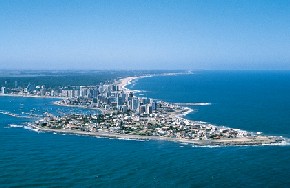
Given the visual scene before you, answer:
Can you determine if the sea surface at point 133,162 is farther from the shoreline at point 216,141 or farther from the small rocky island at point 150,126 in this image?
the small rocky island at point 150,126

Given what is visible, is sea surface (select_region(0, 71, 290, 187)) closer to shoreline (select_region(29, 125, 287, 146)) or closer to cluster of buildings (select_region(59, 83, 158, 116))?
shoreline (select_region(29, 125, 287, 146))

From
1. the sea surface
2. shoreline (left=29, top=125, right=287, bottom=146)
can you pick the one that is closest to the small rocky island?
shoreline (left=29, top=125, right=287, bottom=146)

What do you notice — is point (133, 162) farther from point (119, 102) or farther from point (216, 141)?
point (119, 102)

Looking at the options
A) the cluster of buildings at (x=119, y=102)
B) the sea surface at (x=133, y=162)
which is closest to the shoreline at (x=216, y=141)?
the sea surface at (x=133, y=162)

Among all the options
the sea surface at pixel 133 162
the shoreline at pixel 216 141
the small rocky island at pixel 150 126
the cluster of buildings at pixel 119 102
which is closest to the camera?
the sea surface at pixel 133 162

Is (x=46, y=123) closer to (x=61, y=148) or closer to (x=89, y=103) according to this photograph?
(x=61, y=148)

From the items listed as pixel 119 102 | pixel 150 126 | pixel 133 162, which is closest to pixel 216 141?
pixel 133 162

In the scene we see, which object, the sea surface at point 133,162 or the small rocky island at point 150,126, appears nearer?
the sea surface at point 133,162

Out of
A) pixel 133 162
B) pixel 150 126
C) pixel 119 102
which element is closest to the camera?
pixel 133 162

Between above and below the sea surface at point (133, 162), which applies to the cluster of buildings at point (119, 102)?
above
